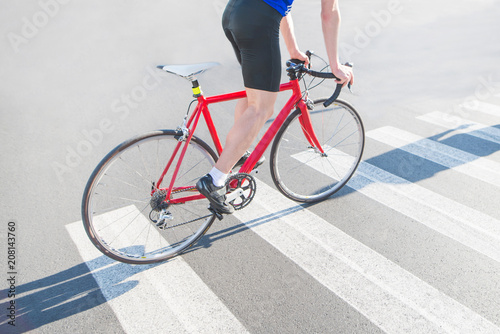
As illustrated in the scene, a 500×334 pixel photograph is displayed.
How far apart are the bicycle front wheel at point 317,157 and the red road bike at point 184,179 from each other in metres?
0.01

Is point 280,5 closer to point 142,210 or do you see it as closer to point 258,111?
point 258,111

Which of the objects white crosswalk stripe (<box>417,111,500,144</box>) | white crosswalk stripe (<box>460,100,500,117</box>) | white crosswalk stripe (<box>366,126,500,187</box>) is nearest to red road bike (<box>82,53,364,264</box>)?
white crosswalk stripe (<box>366,126,500,187</box>)

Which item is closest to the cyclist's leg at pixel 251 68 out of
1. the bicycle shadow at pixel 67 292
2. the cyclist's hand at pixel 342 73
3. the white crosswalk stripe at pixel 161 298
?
the cyclist's hand at pixel 342 73

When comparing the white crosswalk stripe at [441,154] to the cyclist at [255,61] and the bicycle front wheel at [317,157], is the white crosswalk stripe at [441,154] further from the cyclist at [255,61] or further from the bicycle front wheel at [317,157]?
the cyclist at [255,61]

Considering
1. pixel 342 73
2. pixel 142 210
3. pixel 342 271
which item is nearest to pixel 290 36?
pixel 342 73

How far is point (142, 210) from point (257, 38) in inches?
75.0

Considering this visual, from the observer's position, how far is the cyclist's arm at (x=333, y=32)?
2898mm

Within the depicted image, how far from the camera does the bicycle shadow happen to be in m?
2.78

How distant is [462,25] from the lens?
34.3 feet

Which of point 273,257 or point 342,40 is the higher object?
point 342,40

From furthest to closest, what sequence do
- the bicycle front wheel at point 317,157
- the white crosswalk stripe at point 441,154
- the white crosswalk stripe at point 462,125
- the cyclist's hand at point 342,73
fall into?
the white crosswalk stripe at point 462,125
the white crosswalk stripe at point 441,154
the bicycle front wheel at point 317,157
the cyclist's hand at point 342,73

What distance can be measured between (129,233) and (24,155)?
A: 81.9 inches

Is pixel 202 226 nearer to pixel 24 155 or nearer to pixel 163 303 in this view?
pixel 163 303

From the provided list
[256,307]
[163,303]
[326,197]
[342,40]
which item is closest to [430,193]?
[326,197]
